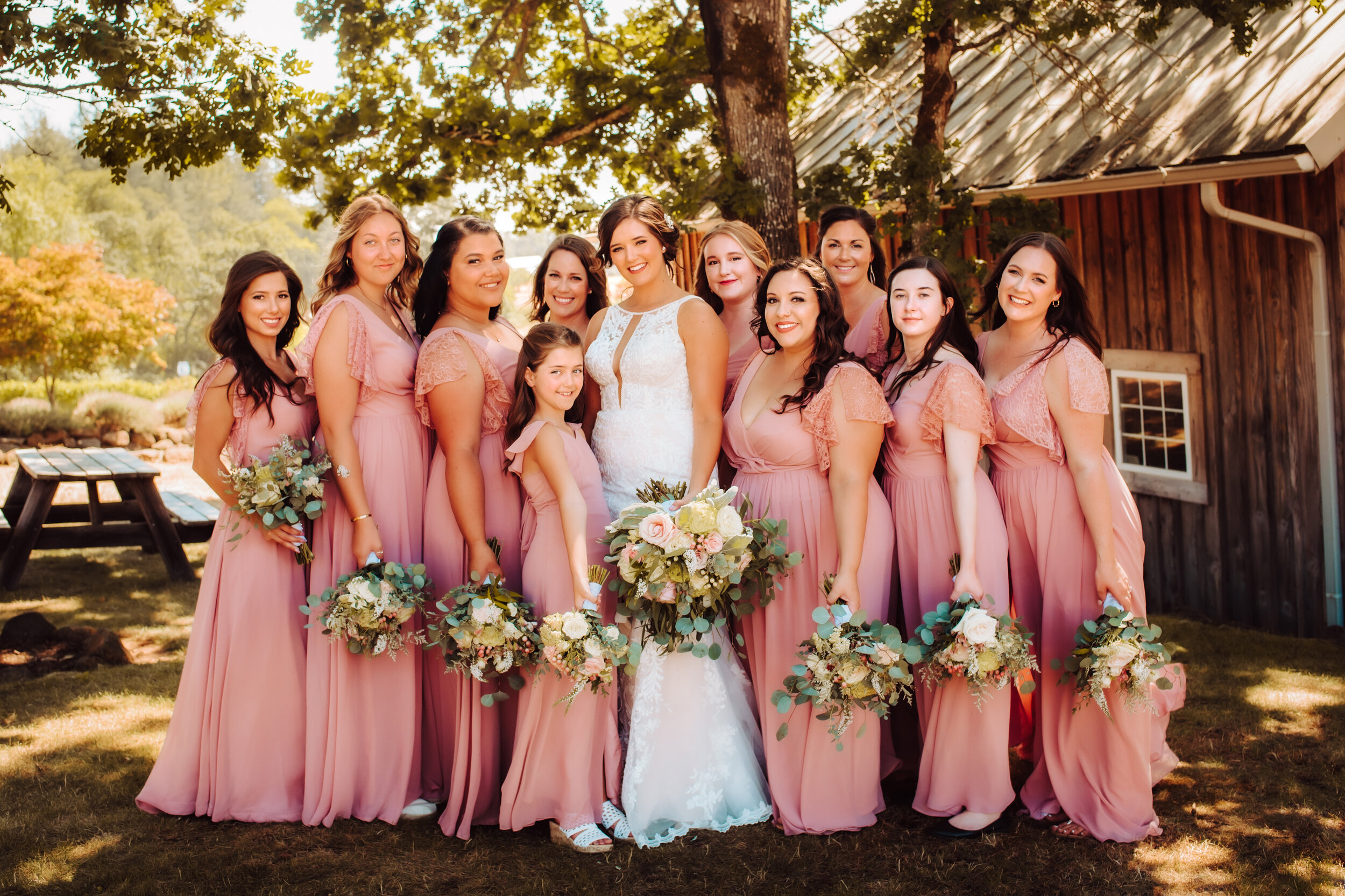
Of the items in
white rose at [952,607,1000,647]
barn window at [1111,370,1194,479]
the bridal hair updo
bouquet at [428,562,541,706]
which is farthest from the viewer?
barn window at [1111,370,1194,479]

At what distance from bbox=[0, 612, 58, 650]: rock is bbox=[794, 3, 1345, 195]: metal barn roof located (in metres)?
6.84

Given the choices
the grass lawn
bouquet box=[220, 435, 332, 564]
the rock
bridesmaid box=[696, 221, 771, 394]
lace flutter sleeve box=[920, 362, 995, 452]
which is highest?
bridesmaid box=[696, 221, 771, 394]

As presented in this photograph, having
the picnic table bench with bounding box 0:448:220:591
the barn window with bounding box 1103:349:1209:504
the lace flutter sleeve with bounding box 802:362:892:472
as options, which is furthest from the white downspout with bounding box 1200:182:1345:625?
the picnic table bench with bounding box 0:448:220:591

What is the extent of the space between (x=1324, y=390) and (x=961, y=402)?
4269 millimetres

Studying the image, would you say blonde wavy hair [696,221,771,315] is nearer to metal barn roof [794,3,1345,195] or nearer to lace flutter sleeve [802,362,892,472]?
lace flutter sleeve [802,362,892,472]

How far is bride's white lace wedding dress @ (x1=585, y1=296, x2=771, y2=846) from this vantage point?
435 cm

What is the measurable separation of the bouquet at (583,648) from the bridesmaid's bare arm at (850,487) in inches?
34.2

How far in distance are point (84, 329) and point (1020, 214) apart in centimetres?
2112

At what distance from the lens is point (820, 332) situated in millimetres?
4320

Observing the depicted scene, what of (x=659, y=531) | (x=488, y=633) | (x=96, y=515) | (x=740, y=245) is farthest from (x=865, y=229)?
(x=96, y=515)

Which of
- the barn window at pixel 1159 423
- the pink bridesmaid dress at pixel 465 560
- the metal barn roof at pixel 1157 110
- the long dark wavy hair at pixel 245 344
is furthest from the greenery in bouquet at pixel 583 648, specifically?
the barn window at pixel 1159 423

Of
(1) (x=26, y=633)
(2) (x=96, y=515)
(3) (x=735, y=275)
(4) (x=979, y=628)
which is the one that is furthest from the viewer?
(2) (x=96, y=515)

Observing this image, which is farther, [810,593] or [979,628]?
[810,593]

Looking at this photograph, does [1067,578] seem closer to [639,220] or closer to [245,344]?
[639,220]
